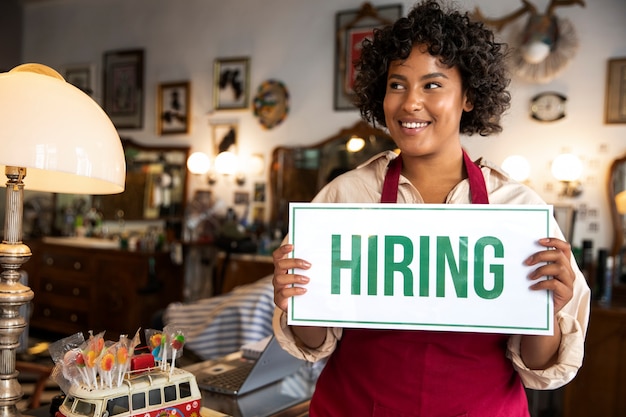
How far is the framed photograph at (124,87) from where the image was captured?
679 cm

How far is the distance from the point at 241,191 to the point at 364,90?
4.56 metres

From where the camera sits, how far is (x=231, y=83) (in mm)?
6141

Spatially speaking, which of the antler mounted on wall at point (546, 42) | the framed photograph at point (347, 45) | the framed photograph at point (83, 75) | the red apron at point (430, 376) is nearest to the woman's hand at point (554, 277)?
the red apron at point (430, 376)

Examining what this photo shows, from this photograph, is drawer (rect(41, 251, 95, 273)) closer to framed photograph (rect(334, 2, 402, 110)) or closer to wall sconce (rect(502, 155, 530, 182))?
framed photograph (rect(334, 2, 402, 110))

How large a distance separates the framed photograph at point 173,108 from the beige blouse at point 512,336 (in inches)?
208

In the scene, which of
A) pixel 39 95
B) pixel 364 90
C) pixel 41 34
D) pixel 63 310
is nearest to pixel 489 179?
pixel 364 90

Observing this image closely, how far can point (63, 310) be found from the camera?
6473mm

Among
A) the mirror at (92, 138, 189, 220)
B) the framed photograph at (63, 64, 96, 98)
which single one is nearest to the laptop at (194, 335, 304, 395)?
the mirror at (92, 138, 189, 220)

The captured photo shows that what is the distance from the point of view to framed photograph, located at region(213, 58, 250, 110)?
19.9 feet

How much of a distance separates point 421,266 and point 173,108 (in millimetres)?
5727

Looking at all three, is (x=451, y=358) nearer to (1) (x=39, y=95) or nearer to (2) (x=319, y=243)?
(2) (x=319, y=243)

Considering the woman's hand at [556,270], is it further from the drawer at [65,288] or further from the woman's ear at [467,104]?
the drawer at [65,288]

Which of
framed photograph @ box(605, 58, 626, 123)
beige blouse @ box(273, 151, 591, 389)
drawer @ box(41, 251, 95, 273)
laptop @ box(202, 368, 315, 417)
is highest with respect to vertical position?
framed photograph @ box(605, 58, 626, 123)

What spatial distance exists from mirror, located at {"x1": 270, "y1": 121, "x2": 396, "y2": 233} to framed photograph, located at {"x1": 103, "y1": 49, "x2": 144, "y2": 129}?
83.0 inches
